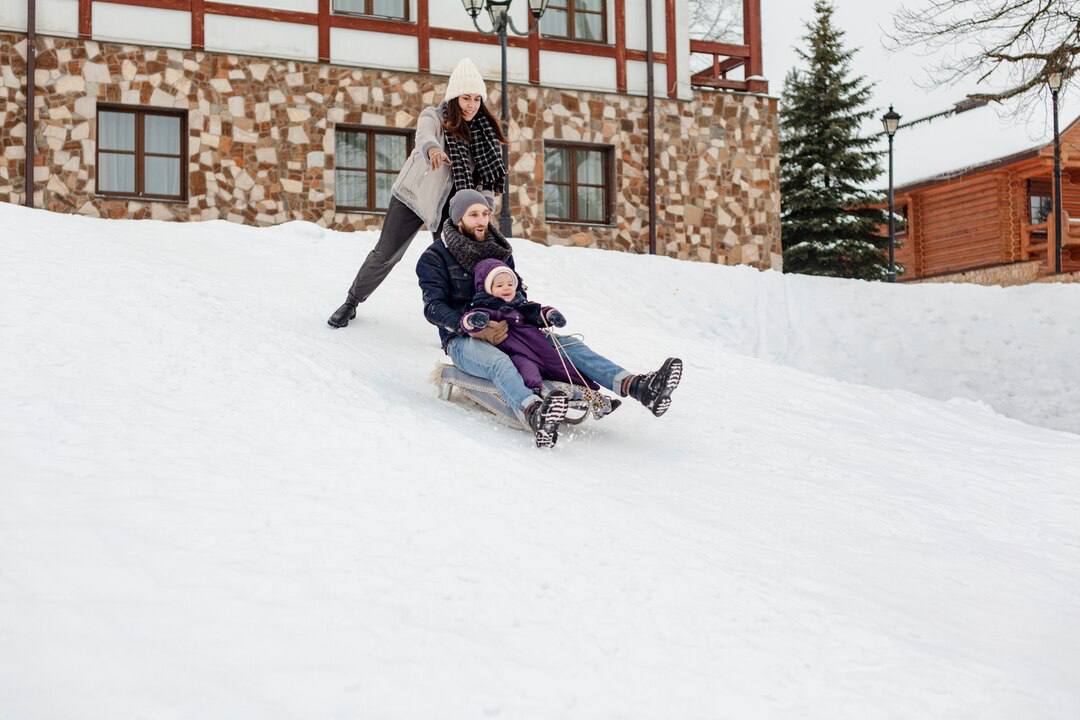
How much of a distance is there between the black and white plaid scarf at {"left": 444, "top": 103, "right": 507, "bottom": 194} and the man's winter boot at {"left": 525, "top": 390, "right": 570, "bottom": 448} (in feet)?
7.19

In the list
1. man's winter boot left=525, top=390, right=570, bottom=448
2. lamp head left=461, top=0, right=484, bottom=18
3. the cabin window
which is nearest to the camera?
man's winter boot left=525, top=390, right=570, bottom=448

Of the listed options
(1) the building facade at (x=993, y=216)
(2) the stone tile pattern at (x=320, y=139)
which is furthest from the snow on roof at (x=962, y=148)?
(2) the stone tile pattern at (x=320, y=139)

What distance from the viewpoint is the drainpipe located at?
1409 cm

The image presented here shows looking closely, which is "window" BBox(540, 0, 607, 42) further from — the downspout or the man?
the man

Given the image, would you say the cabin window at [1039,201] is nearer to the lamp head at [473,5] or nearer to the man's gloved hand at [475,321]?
the lamp head at [473,5]

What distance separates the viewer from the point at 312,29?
609 inches

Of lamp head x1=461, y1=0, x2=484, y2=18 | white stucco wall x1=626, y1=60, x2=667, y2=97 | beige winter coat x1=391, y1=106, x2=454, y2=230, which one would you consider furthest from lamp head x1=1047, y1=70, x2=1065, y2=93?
beige winter coat x1=391, y1=106, x2=454, y2=230

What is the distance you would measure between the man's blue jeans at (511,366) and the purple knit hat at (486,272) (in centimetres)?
29

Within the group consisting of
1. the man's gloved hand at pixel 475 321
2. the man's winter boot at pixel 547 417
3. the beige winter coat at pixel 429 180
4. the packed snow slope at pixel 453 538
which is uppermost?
the beige winter coat at pixel 429 180

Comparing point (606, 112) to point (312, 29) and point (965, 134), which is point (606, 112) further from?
point (965, 134)

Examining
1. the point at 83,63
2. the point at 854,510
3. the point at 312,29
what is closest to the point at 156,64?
the point at 83,63

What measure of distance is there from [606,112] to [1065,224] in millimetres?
11142

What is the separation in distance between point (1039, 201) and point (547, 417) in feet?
79.1

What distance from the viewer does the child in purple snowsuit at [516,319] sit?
591 centimetres
